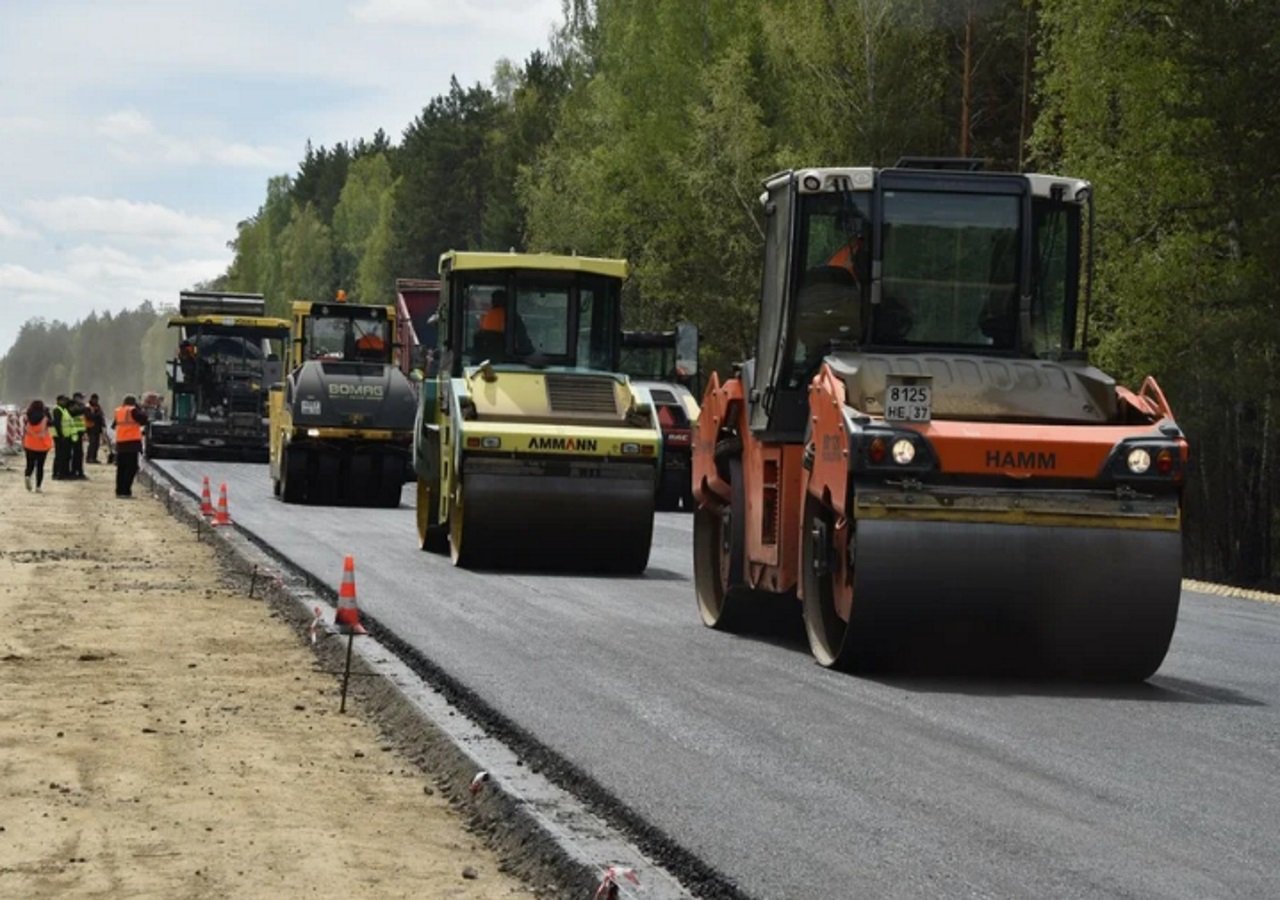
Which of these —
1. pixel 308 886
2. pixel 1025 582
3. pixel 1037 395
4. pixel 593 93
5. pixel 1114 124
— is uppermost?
pixel 593 93

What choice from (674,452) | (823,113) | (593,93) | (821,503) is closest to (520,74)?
(593,93)

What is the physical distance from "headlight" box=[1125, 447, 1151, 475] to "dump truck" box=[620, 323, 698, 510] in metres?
21.6

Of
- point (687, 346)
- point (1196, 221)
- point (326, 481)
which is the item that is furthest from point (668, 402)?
point (687, 346)

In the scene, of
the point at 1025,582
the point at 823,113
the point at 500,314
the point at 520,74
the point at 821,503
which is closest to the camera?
the point at 1025,582

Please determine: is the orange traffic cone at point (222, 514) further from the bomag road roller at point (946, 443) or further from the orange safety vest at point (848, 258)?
the orange safety vest at point (848, 258)

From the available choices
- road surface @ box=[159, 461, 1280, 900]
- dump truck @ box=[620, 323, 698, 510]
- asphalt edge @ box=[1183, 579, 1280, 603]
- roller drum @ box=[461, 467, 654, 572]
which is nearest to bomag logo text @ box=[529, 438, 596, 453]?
roller drum @ box=[461, 467, 654, 572]

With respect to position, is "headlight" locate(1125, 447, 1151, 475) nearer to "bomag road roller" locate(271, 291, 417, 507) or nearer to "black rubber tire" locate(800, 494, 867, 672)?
"black rubber tire" locate(800, 494, 867, 672)

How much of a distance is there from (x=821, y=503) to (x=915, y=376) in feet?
3.72

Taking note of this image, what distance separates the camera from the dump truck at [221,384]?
4947cm

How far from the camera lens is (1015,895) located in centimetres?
679

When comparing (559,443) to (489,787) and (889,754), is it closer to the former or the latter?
(889,754)

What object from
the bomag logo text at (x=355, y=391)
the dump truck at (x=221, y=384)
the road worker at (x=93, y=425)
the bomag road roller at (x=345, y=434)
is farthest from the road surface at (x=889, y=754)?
the road worker at (x=93, y=425)

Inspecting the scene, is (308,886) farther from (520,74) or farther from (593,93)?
(520,74)

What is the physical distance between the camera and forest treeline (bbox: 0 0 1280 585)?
28.8m
